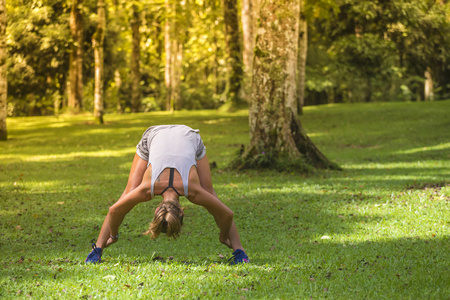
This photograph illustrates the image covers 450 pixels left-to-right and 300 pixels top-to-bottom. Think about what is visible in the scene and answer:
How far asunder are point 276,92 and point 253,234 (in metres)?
6.68

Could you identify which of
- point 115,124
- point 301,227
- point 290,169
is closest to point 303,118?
point 115,124

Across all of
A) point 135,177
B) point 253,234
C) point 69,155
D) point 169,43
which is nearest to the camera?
point 135,177

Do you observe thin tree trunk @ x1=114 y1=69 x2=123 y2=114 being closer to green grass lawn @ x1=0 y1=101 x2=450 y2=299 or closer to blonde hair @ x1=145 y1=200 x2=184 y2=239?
green grass lawn @ x1=0 y1=101 x2=450 y2=299

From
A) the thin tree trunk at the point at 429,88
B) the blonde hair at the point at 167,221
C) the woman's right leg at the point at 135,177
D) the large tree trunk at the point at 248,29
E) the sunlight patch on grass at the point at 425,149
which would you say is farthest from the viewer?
the thin tree trunk at the point at 429,88

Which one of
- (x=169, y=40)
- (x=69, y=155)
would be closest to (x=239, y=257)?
(x=69, y=155)

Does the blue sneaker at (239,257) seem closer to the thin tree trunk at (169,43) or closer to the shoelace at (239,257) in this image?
the shoelace at (239,257)

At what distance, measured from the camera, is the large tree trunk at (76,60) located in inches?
1251

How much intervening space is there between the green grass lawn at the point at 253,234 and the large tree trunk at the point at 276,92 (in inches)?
26.1

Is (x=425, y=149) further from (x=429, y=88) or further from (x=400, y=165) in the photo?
(x=429, y=88)

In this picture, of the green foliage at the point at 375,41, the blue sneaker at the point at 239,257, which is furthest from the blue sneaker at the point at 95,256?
the green foliage at the point at 375,41

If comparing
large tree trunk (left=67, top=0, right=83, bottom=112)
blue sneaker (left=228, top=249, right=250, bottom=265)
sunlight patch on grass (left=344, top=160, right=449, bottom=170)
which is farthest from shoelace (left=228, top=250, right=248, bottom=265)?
large tree trunk (left=67, top=0, right=83, bottom=112)

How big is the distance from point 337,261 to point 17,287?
354 cm

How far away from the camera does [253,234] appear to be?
8.26 metres

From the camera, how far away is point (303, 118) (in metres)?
30.0
